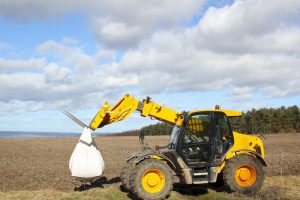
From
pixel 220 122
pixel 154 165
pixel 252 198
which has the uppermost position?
pixel 220 122

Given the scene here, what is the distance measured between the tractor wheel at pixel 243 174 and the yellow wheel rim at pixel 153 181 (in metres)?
2.00

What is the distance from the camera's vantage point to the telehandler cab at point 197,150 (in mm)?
11648

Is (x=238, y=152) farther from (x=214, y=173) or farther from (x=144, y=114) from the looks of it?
(x=144, y=114)

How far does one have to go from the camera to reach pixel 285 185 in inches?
520

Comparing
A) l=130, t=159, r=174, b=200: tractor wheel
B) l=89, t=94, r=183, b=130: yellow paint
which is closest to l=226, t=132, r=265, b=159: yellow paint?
l=89, t=94, r=183, b=130: yellow paint

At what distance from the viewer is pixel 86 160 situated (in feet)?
37.8

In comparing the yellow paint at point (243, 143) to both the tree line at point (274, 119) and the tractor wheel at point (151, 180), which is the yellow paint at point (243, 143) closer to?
the tractor wheel at point (151, 180)

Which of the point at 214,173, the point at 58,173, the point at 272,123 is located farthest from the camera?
the point at 272,123

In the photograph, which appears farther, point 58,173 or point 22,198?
point 58,173

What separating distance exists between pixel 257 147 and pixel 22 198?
713cm

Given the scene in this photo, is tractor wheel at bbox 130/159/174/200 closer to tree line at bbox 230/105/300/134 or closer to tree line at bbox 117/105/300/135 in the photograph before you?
tree line at bbox 117/105/300/135

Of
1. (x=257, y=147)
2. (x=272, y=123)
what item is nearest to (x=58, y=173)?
(x=257, y=147)

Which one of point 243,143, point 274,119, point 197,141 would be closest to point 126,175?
point 197,141

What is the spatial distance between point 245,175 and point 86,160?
15.5ft
